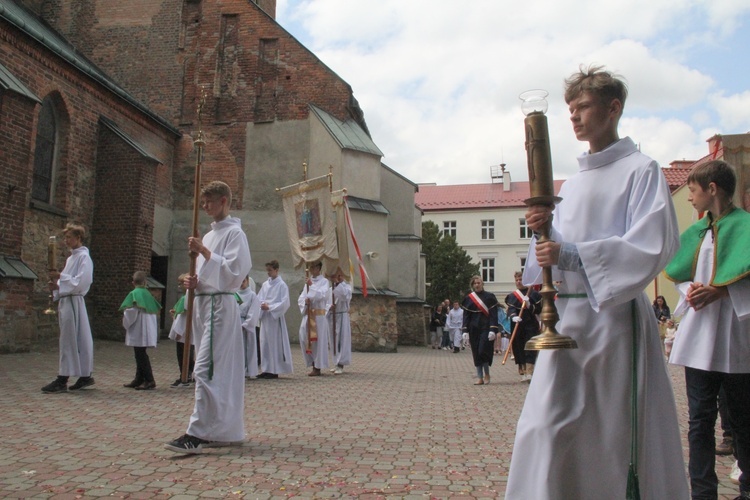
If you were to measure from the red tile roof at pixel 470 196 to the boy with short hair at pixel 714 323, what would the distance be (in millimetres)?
56008

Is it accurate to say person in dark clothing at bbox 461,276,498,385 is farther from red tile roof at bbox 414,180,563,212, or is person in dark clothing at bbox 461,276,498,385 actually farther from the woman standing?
red tile roof at bbox 414,180,563,212

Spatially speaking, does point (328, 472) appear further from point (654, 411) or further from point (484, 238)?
point (484, 238)

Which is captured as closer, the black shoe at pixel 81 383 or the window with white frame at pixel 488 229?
the black shoe at pixel 81 383

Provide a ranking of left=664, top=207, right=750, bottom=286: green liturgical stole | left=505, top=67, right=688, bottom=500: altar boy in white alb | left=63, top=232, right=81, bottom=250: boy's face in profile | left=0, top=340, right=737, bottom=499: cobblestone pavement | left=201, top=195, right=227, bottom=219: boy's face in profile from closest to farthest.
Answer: left=505, top=67, right=688, bottom=500: altar boy in white alb < left=664, top=207, right=750, bottom=286: green liturgical stole < left=0, top=340, right=737, bottom=499: cobblestone pavement < left=201, top=195, right=227, bottom=219: boy's face in profile < left=63, top=232, right=81, bottom=250: boy's face in profile

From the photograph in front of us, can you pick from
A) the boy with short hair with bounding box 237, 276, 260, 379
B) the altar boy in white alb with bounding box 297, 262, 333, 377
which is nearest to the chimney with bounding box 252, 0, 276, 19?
the altar boy in white alb with bounding box 297, 262, 333, 377

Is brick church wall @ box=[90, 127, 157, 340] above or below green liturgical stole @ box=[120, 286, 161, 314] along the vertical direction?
above

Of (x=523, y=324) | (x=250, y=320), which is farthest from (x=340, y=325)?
(x=523, y=324)

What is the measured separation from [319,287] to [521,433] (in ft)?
36.6

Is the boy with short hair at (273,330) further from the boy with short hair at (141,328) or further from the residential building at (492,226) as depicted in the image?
the residential building at (492,226)

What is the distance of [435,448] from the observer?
5.86 m

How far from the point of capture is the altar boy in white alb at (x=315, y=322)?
44.3ft

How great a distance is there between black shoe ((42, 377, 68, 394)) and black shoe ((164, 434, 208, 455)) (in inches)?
185

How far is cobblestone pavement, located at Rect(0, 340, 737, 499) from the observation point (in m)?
4.43

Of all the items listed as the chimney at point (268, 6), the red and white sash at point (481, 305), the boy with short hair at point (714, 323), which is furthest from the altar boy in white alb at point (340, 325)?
the chimney at point (268, 6)
